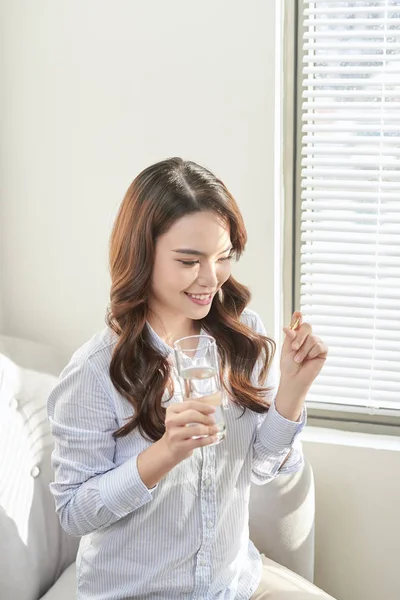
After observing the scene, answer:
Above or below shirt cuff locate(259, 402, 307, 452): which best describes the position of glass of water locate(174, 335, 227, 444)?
above

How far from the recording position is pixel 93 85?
6.80ft

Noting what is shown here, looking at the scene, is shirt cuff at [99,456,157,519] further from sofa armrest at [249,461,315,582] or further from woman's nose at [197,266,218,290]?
sofa armrest at [249,461,315,582]

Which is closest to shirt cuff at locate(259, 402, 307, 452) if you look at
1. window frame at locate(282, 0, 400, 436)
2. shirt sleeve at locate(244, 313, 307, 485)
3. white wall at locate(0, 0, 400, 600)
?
shirt sleeve at locate(244, 313, 307, 485)

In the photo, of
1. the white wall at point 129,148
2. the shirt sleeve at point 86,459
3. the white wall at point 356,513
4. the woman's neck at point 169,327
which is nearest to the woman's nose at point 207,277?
the woman's neck at point 169,327

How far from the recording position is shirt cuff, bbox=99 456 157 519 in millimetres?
1374

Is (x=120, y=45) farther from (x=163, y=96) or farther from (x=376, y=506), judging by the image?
(x=376, y=506)

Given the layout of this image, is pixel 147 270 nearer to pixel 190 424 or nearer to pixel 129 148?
A: pixel 190 424

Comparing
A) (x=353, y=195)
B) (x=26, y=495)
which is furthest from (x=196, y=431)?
(x=353, y=195)

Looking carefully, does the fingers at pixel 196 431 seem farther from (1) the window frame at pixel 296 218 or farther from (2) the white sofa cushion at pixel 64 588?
(1) the window frame at pixel 296 218

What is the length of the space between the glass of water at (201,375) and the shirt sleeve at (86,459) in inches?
9.5

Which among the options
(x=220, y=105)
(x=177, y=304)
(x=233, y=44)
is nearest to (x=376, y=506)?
(x=177, y=304)

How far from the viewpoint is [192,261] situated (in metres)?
1.41

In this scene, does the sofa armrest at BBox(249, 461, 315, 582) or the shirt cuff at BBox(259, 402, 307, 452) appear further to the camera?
the sofa armrest at BBox(249, 461, 315, 582)

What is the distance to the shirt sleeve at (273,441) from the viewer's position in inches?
60.8
